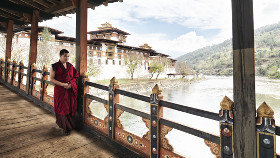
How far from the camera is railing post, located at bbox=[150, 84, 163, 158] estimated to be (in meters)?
1.83

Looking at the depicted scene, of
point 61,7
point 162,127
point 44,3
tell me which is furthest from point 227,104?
point 44,3

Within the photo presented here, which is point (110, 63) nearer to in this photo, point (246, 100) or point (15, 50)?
point (15, 50)

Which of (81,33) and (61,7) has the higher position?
(61,7)

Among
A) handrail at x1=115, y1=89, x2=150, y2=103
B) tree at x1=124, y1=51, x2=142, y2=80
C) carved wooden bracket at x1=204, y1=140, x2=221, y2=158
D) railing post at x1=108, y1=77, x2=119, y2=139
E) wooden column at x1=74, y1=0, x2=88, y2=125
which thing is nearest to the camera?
carved wooden bracket at x1=204, y1=140, x2=221, y2=158

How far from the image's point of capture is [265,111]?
3.77 ft

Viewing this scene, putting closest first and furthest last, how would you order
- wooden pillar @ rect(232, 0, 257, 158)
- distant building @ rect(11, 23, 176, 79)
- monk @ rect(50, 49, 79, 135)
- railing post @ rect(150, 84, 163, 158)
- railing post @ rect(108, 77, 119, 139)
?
wooden pillar @ rect(232, 0, 257, 158), railing post @ rect(150, 84, 163, 158), railing post @ rect(108, 77, 119, 139), monk @ rect(50, 49, 79, 135), distant building @ rect(11, 23, 176, 79)

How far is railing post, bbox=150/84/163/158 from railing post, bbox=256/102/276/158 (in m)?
0.93

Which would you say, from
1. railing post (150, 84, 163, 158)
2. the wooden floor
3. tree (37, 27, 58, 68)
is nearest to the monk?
the wooden floor

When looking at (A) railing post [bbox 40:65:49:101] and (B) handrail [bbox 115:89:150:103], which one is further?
(A) railing post [bbox 40:65:49:101]

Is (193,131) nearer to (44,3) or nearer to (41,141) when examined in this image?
(41,141)

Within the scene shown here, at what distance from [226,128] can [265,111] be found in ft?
1.04

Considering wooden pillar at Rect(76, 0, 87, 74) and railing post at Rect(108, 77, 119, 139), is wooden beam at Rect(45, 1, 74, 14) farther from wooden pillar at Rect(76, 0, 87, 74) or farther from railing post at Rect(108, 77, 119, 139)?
railing post at Rect(108, 77, 119, 139)

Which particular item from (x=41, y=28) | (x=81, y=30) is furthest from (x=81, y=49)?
(x=41, y=28)

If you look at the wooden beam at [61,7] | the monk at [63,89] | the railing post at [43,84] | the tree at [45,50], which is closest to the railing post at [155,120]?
the monk at [63,89]
